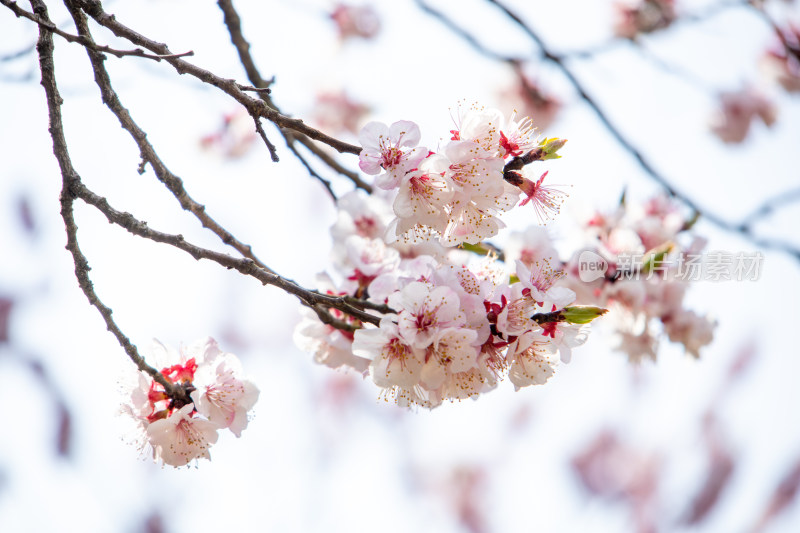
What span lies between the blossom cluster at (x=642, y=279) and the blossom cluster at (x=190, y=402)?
127cm

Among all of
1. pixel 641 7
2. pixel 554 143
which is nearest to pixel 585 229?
pixel 554 143

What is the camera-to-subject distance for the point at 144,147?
5.00ft

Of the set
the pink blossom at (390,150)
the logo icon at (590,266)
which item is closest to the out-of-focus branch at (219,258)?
the pink blossom at (390,150)

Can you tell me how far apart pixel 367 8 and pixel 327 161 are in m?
A: 4.24

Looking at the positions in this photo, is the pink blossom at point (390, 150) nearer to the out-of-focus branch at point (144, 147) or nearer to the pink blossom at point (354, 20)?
the out-of-focus branch at point (144, 147)

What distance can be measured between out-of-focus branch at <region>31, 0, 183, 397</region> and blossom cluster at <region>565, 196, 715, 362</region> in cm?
149

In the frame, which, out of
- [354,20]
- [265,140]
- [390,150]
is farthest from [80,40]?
[354,20]

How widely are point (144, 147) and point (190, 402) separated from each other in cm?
64

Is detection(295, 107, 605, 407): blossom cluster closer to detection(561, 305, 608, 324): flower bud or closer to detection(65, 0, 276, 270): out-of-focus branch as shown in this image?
detection(561, 305, 608, 324): flower bud

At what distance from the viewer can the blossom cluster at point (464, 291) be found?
132 cm

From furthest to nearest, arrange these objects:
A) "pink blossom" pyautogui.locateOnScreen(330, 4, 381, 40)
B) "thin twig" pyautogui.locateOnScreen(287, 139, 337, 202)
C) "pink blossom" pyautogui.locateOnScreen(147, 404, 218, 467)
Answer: "pink blossom" pyautogui.locateOnScreen(330, 4, 381, 40) < "thin twig" pyautogui.locateOnScreen(287, 139, 337, 202) < "pink blossom" pyautogui.locateOnScreen(147, 404, 218, 467)

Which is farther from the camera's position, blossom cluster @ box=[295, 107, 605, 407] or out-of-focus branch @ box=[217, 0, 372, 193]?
out-of-focus branch @ box=[217, 0, 372, 193]

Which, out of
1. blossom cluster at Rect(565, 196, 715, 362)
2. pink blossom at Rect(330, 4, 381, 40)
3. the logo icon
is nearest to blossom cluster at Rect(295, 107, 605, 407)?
the logo icon

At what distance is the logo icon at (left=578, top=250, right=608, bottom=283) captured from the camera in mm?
2141
